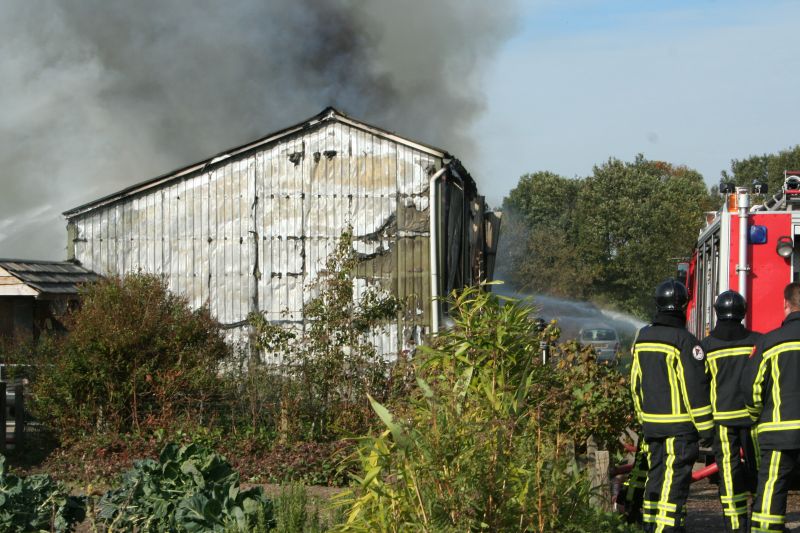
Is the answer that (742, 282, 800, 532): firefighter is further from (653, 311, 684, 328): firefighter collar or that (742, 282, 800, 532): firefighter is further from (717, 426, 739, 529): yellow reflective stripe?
(653, 311, 684, 328): firefighter collar

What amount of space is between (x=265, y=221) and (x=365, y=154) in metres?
2.10

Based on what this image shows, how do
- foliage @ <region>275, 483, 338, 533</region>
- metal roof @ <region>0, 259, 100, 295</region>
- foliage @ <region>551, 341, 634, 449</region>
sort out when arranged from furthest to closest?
metal roof @ <region>0, 259, 100, 295</region>
foliage @ <region>551, 341, 634, 449</region>
foliage @ <region>275, 483, 338, 533</region>

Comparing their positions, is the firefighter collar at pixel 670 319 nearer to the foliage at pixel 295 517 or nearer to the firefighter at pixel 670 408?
the firefighter at pixel 670 408

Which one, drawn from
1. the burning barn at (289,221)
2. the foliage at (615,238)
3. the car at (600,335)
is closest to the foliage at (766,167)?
the foliage at (615,238)

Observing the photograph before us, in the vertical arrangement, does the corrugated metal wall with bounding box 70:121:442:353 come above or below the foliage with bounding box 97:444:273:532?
above

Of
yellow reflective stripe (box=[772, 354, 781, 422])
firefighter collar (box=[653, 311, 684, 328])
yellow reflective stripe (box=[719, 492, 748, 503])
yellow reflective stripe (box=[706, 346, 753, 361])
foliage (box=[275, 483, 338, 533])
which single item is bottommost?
yellow reflective stripe (box=[719, 492, 748, 503])

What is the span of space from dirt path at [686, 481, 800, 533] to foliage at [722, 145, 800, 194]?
1906 inches

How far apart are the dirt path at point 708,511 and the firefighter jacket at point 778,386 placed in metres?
1.62

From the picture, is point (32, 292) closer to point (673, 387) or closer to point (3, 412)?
point (3, 412)

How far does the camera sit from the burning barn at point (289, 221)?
16.8m

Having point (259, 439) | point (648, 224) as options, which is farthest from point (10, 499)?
point (648, 224)

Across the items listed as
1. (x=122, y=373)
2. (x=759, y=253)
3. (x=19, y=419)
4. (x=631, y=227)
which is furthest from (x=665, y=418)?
(x=631, y=227)

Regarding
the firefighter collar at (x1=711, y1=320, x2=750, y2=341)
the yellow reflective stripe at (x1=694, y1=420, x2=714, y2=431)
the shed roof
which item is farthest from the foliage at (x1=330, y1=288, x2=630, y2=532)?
the shed roof

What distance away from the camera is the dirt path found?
26.4ft
